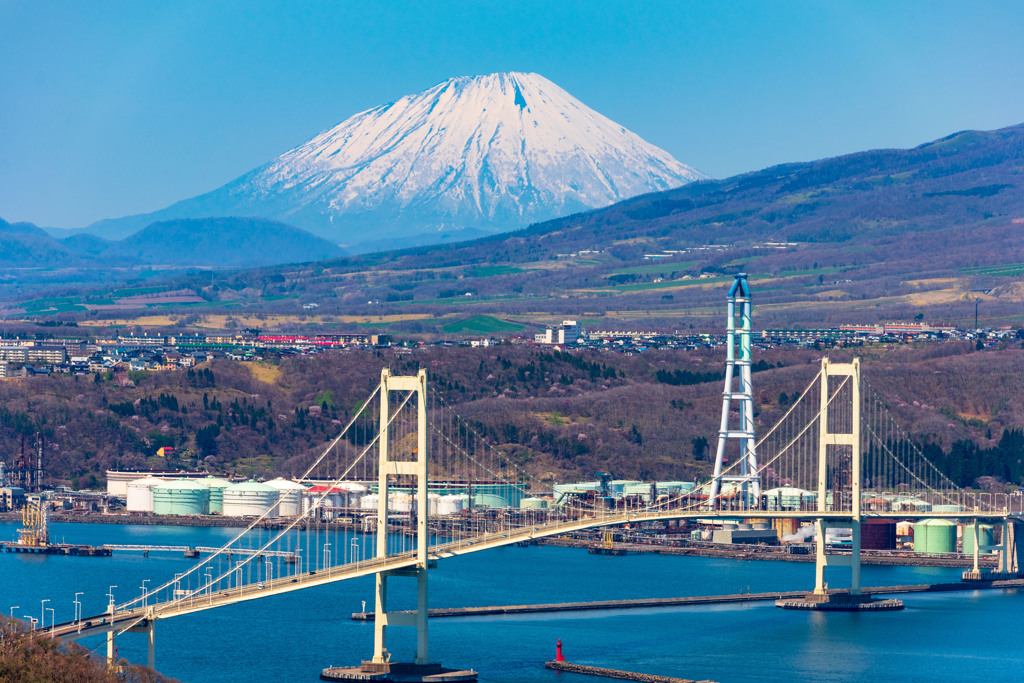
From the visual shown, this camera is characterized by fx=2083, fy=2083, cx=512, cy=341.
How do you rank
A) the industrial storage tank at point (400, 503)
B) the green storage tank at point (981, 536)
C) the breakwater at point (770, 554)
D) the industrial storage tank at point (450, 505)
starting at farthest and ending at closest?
the industrial storage tank at point (400, 503)
the industrial storage tank at point (450, 505)
the breakwater at point (770, 554)
the green storage tank at point (981, 536)

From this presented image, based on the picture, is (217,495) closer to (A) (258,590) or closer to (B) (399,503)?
(B) (399,503)

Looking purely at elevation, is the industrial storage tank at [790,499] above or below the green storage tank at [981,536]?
above

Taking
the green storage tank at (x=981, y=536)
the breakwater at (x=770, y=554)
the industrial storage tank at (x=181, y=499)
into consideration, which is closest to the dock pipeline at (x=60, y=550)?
the industrial storage tank at (x=181, y=499)

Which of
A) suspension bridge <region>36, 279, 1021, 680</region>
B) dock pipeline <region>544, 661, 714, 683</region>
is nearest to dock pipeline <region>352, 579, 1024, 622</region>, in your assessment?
suspension bridge <region>36, 279, 1021, 680</region>

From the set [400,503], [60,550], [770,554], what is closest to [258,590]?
[60,550]

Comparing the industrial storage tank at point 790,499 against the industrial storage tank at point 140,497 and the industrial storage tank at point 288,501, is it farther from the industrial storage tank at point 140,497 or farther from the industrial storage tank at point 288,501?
the industrial storage tank at point 140,497

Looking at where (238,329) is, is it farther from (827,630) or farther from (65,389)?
(827,630)

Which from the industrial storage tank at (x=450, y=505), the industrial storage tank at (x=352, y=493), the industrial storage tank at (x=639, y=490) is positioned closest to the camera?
the industrial storage tank at (x=450, y=505)
